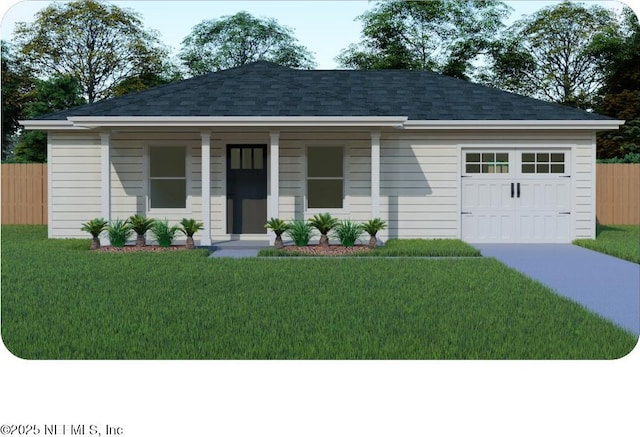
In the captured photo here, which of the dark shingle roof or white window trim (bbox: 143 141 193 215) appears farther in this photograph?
white window trim (bbox: 143 141 193 215)

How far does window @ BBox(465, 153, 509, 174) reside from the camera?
18375 mm

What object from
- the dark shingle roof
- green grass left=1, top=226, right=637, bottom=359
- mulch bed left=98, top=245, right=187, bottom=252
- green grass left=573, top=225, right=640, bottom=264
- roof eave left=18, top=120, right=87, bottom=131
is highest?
the dark shingle roof

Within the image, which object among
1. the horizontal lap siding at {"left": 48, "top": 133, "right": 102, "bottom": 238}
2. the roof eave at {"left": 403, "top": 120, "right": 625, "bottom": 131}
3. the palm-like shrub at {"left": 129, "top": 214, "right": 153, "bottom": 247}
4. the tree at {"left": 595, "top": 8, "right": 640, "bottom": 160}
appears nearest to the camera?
the palm-like shrub at {"left": 129, "top": 214, "right": 153, "bottom": 247}

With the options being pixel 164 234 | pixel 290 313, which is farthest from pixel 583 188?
pixel 290 313

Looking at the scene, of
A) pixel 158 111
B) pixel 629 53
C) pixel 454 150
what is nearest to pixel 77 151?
pixel 158 111

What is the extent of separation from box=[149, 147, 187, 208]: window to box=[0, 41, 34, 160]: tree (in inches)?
834

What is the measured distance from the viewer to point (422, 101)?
1930 cm

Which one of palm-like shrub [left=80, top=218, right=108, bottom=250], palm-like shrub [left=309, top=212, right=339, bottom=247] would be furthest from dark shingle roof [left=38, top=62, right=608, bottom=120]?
palm-like shrub [left=80, top=218, right=108, bottom=250]

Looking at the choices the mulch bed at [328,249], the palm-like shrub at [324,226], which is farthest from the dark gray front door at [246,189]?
the palm-like shrub at [324,226]

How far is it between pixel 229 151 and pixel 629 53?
25.9m

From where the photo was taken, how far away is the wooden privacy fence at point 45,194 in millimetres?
25812

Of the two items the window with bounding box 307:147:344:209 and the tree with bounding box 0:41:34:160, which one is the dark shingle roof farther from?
the tree with bounding box 0:41:34:160

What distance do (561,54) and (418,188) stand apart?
24047 millimetres

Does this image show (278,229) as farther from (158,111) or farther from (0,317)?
(0,317)
